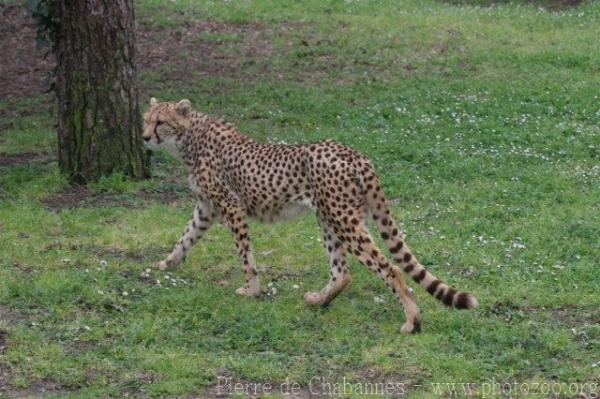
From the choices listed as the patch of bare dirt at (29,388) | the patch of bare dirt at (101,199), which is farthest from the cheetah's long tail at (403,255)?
the patch of bare dirt at (101,199)

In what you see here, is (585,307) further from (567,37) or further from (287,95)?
(567,37)

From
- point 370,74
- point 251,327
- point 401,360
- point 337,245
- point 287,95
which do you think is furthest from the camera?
point 370,74

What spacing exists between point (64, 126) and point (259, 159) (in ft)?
11.3

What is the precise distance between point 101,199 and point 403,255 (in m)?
3.97

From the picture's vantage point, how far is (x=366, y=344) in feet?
22.2

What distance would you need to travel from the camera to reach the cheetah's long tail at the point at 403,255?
6.98 m

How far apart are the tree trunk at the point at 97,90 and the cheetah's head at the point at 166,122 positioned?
7.07ft

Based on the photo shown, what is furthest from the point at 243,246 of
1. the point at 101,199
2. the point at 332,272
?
the point at 101,199

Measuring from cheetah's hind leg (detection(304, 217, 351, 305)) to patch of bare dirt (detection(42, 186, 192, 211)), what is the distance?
2.73 m

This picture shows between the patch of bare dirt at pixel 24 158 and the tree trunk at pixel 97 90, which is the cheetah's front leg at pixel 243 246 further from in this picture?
the patch of bare dirt at pixel 24 158

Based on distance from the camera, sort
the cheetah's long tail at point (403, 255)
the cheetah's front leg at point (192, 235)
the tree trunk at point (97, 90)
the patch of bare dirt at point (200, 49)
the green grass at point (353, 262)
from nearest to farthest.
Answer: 1. the green grass at point (353, 262)
2. the cheetah's long tail at point (403, 255)
3. the cheetah's front leg at point (192, 235)
4. the tree trunk at point (97, 90)
5. the patch of bare dirt at point (200, 49)

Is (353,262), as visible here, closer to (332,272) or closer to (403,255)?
(332,272)

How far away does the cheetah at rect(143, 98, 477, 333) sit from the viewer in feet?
23.3

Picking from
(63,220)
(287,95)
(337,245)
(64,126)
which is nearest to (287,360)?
(337,245)
